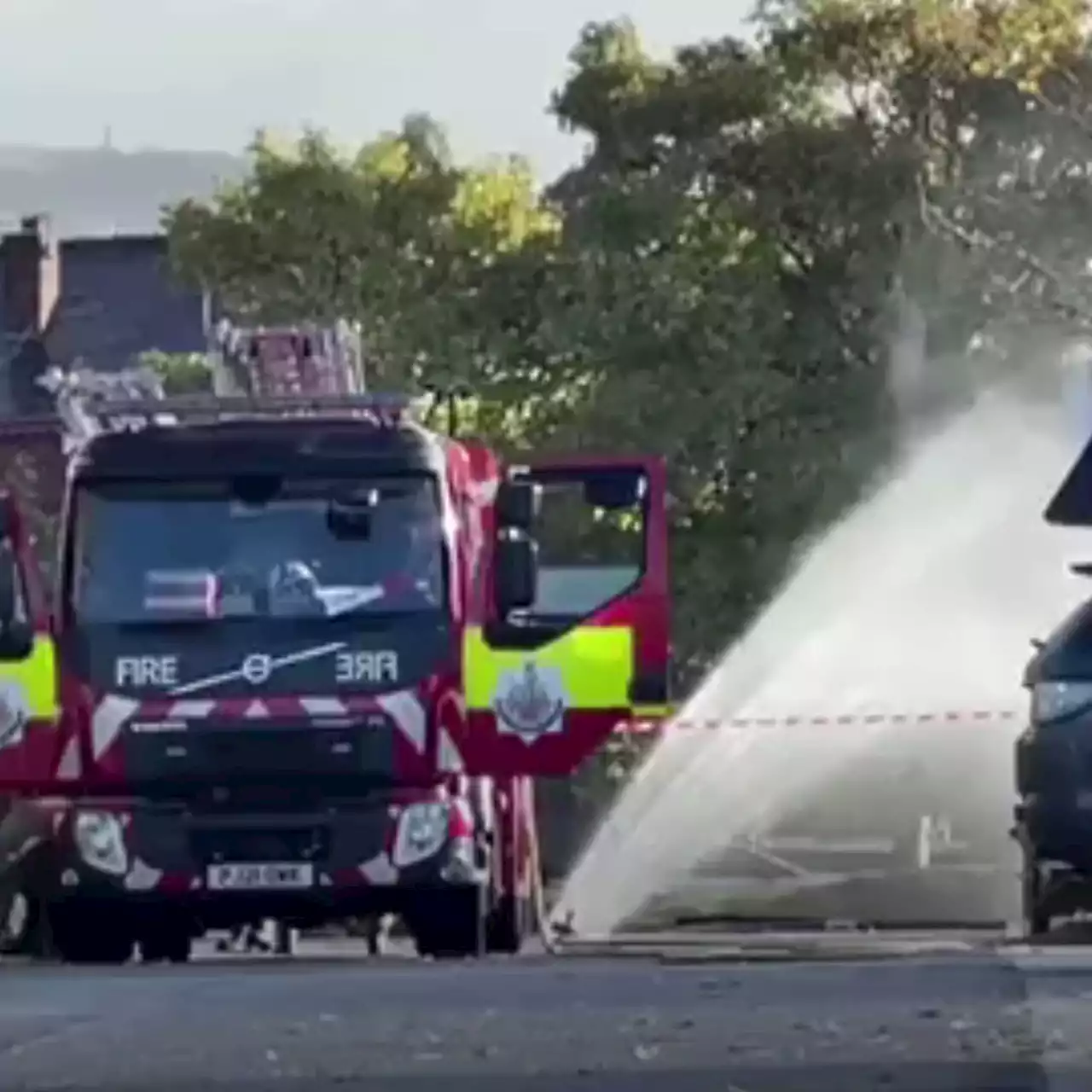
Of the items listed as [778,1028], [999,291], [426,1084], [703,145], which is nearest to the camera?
[426,1084]

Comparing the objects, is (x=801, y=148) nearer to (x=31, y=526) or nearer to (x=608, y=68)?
(x=608, y=68)

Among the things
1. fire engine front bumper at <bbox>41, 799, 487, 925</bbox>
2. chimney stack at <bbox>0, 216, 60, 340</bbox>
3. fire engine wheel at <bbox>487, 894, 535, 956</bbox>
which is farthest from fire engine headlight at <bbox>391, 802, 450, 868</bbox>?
chimney stack at <bbox>0, 216, 60, 340</bbox>

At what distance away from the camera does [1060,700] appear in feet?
51.0

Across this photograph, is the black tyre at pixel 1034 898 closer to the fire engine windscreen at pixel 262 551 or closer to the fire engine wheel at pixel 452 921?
the fire engine wheel at pixel 452 921

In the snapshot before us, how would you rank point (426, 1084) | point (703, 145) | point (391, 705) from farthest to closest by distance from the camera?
1. point (703, 145)
2. point (391, 705)
3. point (426, 1084)

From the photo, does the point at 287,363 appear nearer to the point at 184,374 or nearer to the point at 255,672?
the point at 255,672

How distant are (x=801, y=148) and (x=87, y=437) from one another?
14009 mm

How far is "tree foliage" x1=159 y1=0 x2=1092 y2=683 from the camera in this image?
Result: 94.5 feet

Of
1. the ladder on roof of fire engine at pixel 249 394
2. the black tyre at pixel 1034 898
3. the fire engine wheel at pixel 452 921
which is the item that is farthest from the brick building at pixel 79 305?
the black tyre at pixel 1034 898

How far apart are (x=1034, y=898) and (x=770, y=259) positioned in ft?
47.3

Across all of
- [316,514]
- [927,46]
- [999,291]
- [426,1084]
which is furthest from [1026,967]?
[927,46]

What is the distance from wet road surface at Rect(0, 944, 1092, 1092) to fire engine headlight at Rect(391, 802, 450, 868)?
216 centimetres

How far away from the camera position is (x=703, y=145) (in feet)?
99.9

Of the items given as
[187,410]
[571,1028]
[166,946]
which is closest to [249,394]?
[187,410]
